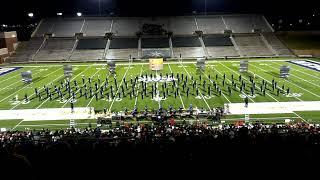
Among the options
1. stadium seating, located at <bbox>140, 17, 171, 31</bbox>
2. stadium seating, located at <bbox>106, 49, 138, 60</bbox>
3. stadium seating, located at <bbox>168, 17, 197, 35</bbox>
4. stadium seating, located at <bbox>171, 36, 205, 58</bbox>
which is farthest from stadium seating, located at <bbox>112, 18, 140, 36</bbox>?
stadium seating, located at <bbox>171, 36, 205, 58</bbox>

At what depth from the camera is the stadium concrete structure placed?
5569 cm

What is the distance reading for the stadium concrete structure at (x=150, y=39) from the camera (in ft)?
183

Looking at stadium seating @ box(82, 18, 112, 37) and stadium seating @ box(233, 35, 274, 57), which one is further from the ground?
stadium seating @ box(82, 18, 112, 37)

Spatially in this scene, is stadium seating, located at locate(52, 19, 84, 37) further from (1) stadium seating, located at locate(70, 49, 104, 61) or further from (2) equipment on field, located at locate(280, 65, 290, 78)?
(2) equipment on field, located at locate(280, 65, 290, 78)

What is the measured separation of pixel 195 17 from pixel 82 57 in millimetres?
26168

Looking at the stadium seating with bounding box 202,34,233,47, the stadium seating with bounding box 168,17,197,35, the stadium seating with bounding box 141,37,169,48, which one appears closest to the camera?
the stadium seating with bounding box 202,34,233,47

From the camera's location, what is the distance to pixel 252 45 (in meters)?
58.5

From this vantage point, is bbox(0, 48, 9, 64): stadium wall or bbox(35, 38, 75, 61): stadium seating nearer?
bbox(0, 48, 9, 64): stadium wall

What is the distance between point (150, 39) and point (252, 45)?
17.4 m

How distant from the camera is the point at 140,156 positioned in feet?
17.5

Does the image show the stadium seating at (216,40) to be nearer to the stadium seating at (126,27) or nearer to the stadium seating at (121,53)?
the stadium seating at (121,53)

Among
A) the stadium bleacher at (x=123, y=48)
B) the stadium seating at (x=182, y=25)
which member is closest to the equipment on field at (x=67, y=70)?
the stadium bleacher at (x=123, y=48)

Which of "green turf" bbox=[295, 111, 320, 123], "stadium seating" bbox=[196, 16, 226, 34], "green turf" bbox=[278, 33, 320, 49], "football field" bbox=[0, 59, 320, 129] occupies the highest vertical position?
"stadium seating" bbox=[196, 16, 226, 34]

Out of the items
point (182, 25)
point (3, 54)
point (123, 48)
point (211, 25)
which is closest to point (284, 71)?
point (123, 48)
